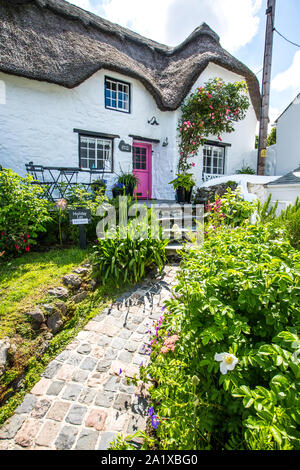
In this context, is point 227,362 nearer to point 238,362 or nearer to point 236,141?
point 238,362

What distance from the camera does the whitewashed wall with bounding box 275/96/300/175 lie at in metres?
9.72

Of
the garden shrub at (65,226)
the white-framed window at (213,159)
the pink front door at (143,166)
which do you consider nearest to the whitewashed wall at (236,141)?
the white-framed window at (213,159)

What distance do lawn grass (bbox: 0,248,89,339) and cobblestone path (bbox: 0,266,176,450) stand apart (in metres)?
0.60

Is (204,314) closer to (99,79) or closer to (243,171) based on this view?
(99,79)

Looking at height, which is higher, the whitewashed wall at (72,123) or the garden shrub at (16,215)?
the whitewashed wall at (72,123)

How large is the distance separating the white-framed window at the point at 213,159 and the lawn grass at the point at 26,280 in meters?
7.22

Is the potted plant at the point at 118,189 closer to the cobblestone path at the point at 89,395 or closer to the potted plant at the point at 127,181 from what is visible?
the potted plant at the point at 127,181

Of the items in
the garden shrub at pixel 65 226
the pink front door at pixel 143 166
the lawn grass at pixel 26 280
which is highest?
the pink front door at pixel 143 166

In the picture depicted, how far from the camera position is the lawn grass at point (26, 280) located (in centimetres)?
250

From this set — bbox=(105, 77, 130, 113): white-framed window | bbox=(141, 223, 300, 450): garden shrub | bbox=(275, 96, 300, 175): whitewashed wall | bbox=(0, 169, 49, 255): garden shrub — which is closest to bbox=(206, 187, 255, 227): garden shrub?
bbox=(141, 223, 300, 450): garden shrub

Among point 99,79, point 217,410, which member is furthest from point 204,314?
point 99,79

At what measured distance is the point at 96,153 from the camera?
25.4 feet

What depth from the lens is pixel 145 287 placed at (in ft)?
11.7

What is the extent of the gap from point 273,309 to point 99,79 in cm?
838
